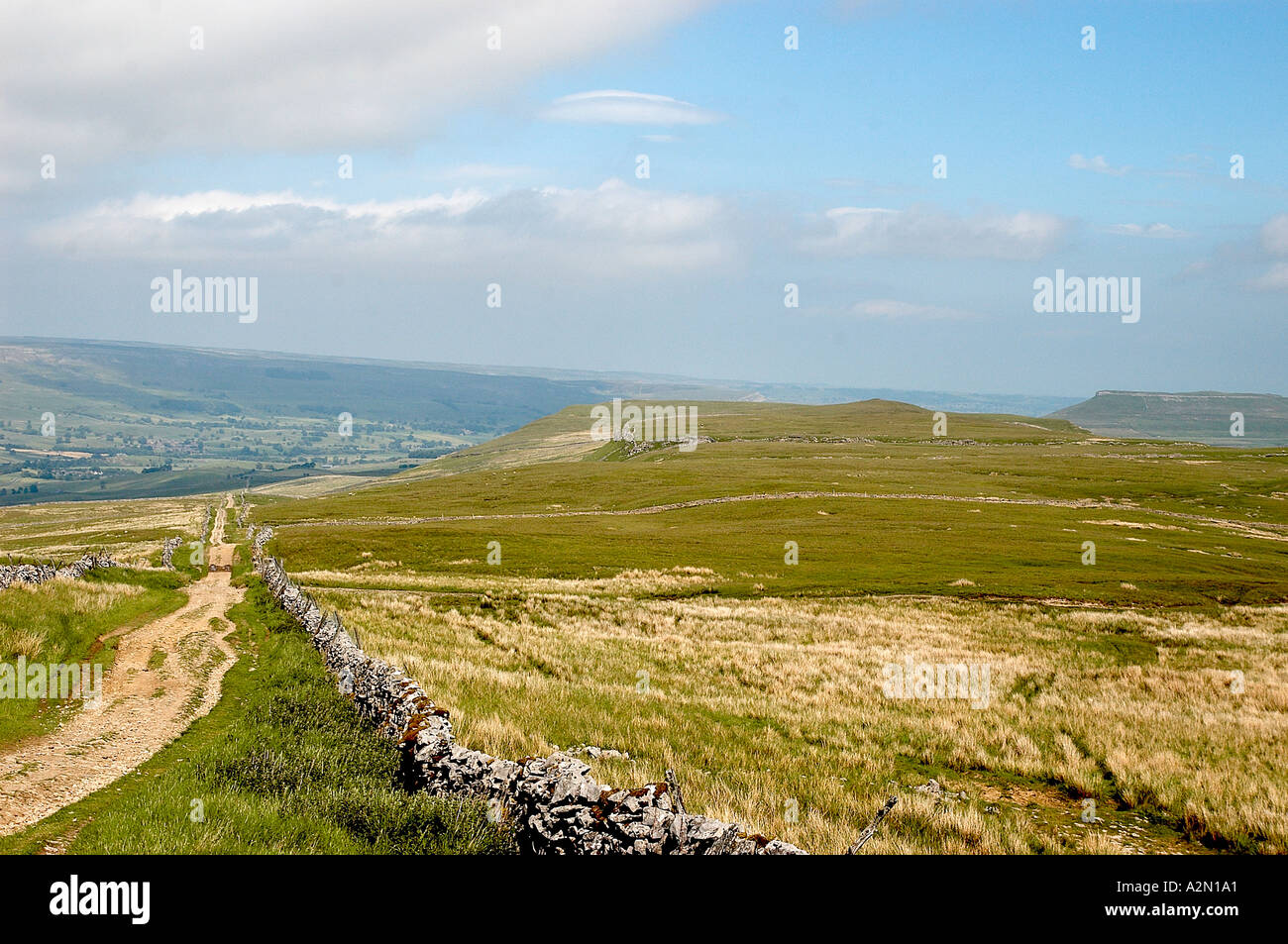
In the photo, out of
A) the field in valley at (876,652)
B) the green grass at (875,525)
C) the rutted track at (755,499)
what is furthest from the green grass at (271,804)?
the rutted track at (755,499)

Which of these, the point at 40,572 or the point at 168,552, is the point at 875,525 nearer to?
the point at 168,552

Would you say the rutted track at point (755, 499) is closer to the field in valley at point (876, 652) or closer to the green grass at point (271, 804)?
the field in valley at point (876, 652)

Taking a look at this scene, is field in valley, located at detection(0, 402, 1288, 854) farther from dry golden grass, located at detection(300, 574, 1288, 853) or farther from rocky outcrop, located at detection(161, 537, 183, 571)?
rocky outcrop, located at detection(161, 537, 183, 571)

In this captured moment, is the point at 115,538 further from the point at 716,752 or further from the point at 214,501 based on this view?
the point at 716,752

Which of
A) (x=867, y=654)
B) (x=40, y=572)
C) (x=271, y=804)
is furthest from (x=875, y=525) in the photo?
(x=271, y=804)

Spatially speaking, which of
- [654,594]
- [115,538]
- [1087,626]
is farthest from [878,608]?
[115,538]

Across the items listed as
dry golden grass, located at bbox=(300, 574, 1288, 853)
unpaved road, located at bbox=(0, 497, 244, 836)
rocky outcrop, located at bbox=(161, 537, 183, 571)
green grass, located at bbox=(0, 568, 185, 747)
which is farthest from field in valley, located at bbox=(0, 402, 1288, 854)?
green grass, located at bbox=(0, 568, 185, 747)
